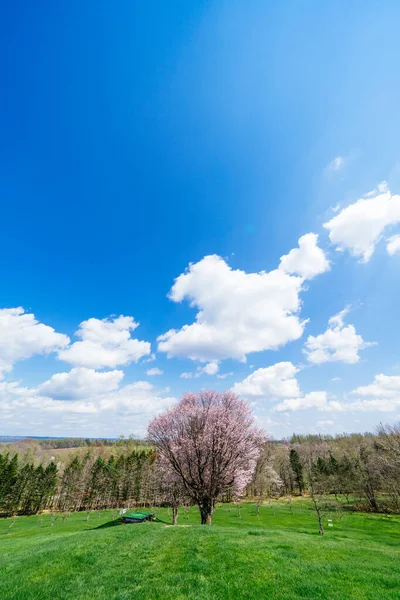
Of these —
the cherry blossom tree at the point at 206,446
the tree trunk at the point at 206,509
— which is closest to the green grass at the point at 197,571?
the cherry blossom tree at the point at 206,446

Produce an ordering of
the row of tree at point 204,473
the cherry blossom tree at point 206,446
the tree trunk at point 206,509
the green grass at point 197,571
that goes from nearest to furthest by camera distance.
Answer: the green grass at point 197,571
the cherry blossom tree at point 206,446
the row of tree at point 204,473
the tree trunk at point 206,509

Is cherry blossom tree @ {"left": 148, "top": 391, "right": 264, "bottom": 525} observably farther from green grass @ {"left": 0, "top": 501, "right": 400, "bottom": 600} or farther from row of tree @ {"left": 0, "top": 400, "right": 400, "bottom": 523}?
green grass @ {"left": 0, "top": 501, "right": 400, "bottom": 600}

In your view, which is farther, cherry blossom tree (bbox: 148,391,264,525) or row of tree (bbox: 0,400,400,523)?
row of tree (bbox: 0,400,400,523)

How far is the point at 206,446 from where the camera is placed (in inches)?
975

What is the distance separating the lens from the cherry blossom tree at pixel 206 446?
24.9 meters

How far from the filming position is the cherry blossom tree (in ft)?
81.7

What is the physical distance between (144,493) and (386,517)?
6776 cm

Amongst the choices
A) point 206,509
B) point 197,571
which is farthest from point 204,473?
point 197,571

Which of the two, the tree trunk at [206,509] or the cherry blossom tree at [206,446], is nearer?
the cherry blossom tree at [206,446]

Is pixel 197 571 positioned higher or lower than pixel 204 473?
lower

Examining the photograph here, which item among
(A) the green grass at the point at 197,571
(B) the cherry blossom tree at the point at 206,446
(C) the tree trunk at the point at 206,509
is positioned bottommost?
(C) the tree trunk at the point at 206,509

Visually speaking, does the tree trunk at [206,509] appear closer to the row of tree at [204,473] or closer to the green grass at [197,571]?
the row of tree at [204,473]

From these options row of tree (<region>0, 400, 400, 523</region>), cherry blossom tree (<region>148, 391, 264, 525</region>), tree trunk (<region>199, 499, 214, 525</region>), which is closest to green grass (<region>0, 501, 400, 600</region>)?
cherry blossom tree (<region>148, 391, 264, 525</region>)

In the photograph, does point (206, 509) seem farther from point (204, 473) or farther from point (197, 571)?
point (197, 571)
